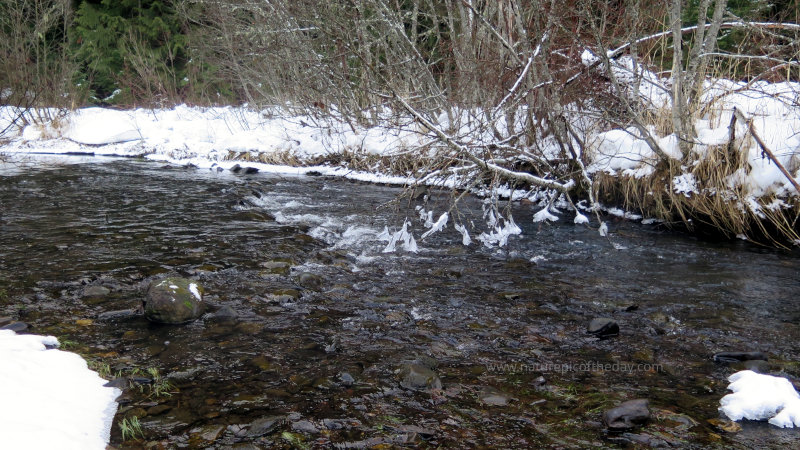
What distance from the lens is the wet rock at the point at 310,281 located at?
5406 mm

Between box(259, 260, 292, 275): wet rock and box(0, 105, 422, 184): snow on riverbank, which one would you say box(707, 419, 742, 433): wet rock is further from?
box(0, 105, 422, 184): snow on riverbank

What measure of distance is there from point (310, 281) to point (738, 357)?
11.4ft

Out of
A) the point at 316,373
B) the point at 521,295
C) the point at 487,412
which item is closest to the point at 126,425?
the point at 316,373

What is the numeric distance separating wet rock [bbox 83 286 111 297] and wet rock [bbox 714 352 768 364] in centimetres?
478

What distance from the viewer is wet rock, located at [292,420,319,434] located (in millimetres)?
3086

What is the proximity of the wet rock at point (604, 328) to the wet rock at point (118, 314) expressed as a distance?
3527mm

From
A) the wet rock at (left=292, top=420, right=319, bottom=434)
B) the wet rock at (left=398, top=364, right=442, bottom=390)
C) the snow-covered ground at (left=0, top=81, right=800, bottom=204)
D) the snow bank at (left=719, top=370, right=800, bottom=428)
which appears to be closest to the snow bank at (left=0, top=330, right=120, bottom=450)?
the wet rock at (left=292, top=420, right=319, bottom=434)

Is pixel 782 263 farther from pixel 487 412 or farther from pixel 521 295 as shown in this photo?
pixel 487 412

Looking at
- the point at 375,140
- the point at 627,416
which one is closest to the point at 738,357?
the point at 627,416

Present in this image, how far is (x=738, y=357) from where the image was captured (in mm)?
3912

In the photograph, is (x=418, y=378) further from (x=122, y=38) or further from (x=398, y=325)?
(x=122, y=38)

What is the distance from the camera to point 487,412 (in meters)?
3.29

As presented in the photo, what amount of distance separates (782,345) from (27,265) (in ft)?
21.4

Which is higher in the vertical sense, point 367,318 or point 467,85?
point 467,85
